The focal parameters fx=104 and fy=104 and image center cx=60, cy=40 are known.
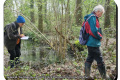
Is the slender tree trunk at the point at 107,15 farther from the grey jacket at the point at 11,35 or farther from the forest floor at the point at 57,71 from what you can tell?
the grey jacket at the point at 11,35

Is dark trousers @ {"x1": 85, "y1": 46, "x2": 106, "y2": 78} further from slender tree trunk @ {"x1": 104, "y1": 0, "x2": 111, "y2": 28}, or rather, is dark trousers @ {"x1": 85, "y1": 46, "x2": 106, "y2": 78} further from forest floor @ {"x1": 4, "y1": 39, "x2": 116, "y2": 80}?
slender tree trunk @ {"x1": 104, "y1": 0, "x2": 111, "y2": 28}

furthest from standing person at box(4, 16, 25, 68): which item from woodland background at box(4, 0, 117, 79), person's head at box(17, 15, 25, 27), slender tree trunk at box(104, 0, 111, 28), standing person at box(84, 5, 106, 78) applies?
slender tree trunk at box(104, 0, 111, 28)

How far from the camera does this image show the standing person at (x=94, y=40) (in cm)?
203

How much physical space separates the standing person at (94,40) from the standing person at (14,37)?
144cm

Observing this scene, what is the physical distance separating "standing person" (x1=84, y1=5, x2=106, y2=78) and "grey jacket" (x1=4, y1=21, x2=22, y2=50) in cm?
152

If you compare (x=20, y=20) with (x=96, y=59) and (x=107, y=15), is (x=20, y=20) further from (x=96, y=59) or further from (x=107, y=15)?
(x=107, y=15)

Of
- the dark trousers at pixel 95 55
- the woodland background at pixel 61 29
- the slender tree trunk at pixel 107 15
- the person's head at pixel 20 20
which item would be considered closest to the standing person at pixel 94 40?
the dark trousers at pixel 95 55

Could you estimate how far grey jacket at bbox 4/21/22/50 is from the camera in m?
2.17

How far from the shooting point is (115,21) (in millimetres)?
2084

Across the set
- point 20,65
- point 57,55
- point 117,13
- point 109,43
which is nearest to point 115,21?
point 117,13

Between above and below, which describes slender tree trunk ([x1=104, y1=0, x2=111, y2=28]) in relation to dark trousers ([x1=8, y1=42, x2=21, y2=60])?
above

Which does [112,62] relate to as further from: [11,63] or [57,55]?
[11,63]

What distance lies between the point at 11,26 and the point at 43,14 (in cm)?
116

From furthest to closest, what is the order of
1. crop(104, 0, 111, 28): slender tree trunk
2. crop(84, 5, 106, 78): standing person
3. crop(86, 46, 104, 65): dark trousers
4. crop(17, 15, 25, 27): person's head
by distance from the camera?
crop(104, 0, 111, 28): slender tree trunk < crop(17, 15, 25, 27): person's head < crop(86, 46, 104, 65): dark trousers < crop(84, 5, 106, 78): standing person
